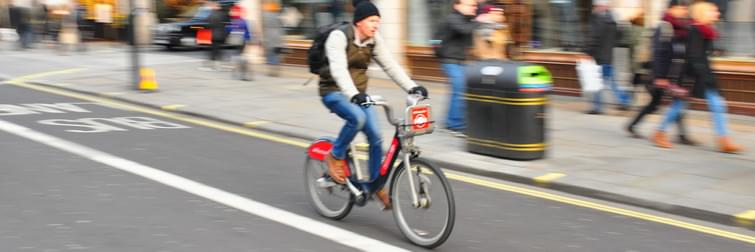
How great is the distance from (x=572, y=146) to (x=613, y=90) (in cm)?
294

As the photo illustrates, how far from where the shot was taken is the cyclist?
18.1ft

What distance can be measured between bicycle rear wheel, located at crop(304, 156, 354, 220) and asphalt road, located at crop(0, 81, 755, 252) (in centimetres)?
8

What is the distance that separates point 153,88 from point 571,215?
9245mm

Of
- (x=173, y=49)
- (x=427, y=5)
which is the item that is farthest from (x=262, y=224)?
(x=173, y=49)

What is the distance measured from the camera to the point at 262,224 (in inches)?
230

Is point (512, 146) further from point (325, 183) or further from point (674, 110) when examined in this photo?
Result: point (325, 183)

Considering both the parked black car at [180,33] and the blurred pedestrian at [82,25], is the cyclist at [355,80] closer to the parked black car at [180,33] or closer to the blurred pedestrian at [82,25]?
the parked black car at [180,33]

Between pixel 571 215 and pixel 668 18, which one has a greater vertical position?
pixel 668 18

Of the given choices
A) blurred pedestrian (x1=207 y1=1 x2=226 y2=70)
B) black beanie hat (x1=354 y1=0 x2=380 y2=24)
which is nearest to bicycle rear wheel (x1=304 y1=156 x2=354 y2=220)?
black beanie hat (x1=354 y1=0 x2=380 y2=24)

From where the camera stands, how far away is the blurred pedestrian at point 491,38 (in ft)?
30.9

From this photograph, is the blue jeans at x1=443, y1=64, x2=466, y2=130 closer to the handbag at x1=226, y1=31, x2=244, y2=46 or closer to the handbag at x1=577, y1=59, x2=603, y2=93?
the handbag at x1=577, y1=59, x2=603, y2=93

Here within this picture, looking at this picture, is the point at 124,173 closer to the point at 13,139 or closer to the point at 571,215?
the point at 13,139

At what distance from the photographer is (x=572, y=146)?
8.92m

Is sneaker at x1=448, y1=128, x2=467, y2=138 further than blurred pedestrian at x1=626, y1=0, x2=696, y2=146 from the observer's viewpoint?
Yes
